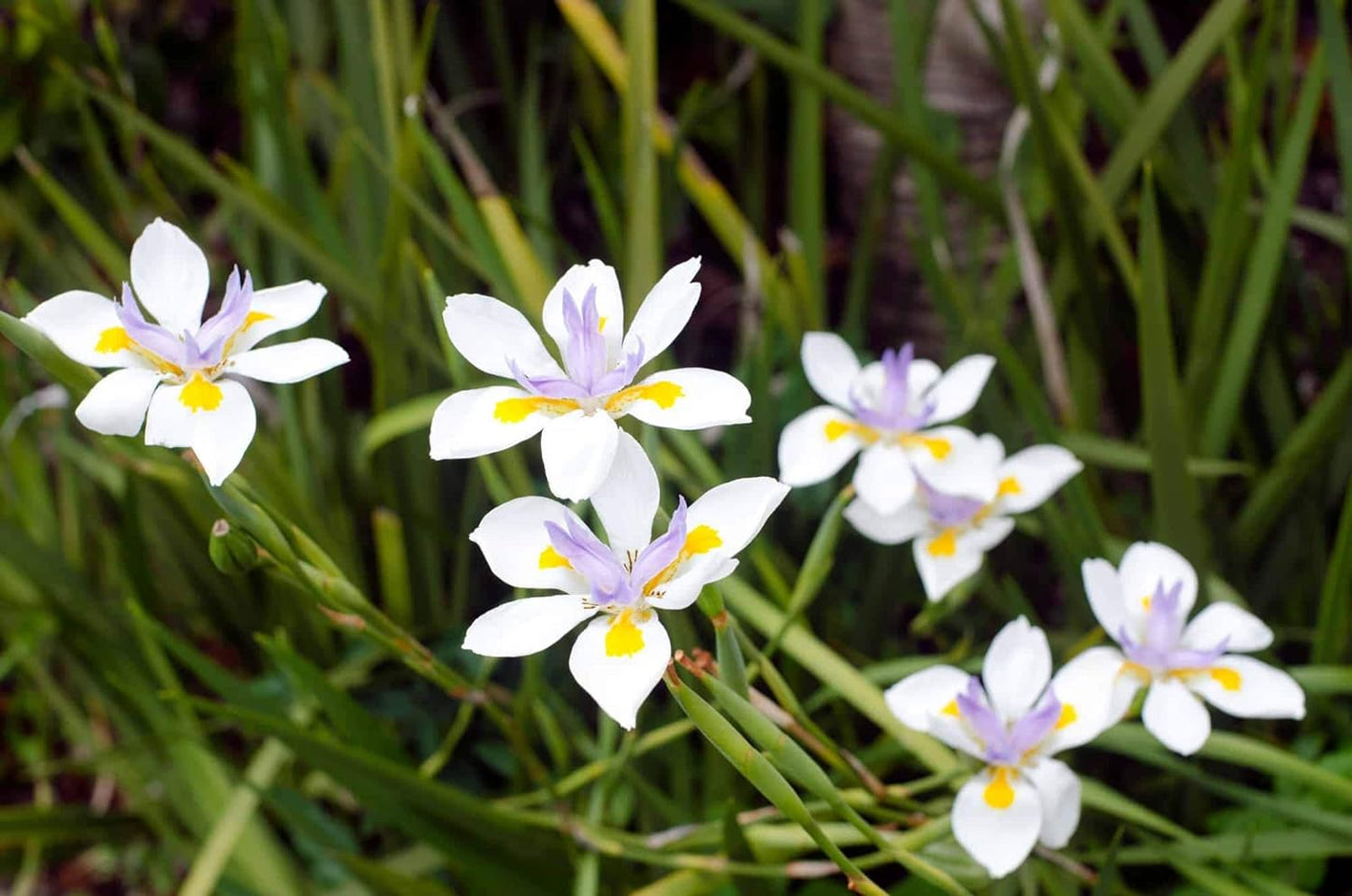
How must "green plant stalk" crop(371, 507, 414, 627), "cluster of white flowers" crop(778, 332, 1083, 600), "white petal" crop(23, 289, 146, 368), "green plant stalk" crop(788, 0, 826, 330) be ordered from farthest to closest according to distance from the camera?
"green plant stalk" crop(788, 0, 826, 330)
"green plant stalk" crop(371, 507, 414, 627)
"cluster of white flowers" crop(778, 332, 1083, 600)
"white petal" crop(23, 289, 146, 368)

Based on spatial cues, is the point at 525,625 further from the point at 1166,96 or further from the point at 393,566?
the point at 1166,96

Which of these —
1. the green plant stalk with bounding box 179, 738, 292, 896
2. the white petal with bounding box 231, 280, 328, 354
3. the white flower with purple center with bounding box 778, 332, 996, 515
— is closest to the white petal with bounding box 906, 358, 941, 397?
the white flower with purple center with bounding box 778, 332, 996, 515

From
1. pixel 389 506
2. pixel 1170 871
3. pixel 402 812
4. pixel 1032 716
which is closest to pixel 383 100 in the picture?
pixel 389 506

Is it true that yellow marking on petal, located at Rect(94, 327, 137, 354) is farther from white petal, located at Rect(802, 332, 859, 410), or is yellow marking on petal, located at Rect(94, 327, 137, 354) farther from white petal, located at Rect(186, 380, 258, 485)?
white petal, located at Rect(802, 332, 859, 410)

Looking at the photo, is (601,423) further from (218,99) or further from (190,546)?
(218,99)

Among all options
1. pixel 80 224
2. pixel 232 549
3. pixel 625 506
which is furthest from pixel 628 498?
pixel 80 224

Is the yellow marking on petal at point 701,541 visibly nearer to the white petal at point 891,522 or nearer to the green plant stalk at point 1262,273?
the white petal at point 891,522
